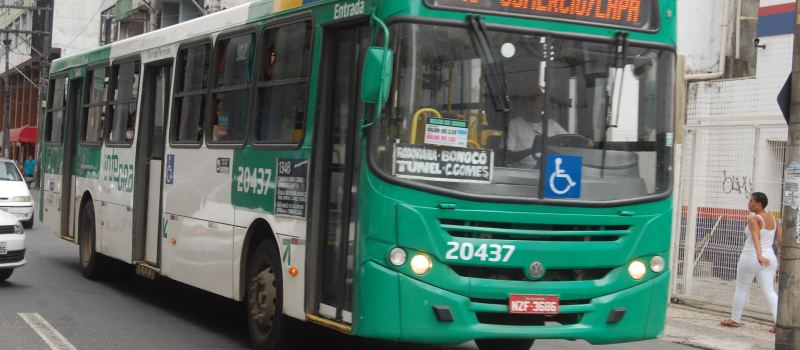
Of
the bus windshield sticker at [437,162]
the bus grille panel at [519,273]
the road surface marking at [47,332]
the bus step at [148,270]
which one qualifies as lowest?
the road surface marking at [47,332]

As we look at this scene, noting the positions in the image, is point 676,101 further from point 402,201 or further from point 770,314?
point 770,314

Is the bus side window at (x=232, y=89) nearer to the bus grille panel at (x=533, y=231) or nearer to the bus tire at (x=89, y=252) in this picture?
the bus grille panel at (x=533, y=231)

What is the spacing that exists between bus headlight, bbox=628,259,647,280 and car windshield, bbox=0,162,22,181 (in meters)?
17.8

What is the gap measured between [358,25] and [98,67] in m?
7.68

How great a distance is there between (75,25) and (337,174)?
52.2m

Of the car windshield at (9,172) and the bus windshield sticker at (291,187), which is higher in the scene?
the bus windshield sticker at (291,187)

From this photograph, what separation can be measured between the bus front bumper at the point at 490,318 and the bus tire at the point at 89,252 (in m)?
7.95

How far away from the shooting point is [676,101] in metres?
8.12

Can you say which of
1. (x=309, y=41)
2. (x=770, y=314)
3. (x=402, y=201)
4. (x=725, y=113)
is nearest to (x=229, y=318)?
(x=309, y=41)

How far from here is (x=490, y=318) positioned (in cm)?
757

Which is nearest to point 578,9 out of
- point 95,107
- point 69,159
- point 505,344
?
point 505,344

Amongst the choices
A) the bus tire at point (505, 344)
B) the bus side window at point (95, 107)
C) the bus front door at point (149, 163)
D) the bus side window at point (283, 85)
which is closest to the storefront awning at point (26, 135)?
the bus side window at point (95, 107)

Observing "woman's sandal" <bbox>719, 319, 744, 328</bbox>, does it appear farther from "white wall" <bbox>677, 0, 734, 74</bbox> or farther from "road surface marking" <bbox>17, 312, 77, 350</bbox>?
"white wall" <bbox>677, 0, 734, 74</bbox>

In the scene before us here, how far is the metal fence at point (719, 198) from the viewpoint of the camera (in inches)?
559
